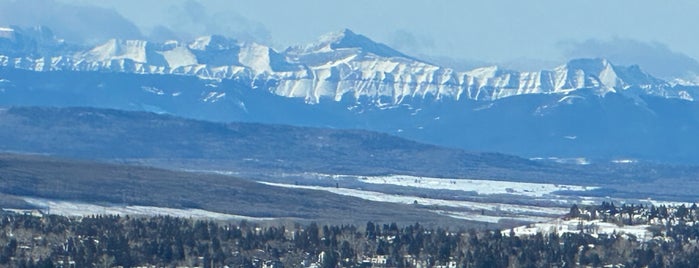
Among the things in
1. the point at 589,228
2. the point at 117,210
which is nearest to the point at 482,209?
the point at 117,210

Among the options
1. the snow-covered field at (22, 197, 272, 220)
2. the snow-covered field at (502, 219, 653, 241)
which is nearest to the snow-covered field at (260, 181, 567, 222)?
the snow-covered field at (22, 197, 272, 220)

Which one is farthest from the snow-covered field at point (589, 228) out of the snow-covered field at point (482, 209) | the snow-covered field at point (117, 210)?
the snow-covered field at point (482, 209)

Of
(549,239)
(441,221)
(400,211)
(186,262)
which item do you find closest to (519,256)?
(549,239)

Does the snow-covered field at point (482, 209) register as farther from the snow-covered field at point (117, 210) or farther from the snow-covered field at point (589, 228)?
the snow-covered field at point (589, 228)

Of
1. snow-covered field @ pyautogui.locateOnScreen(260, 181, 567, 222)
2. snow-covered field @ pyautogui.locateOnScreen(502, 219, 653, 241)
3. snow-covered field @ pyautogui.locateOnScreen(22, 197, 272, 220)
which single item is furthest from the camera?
snow-covered field @ pyautogui.locateOnScreen(260, 181, 567, 222)

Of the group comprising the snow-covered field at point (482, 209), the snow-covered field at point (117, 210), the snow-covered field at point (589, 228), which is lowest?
the snow-covered field at point (589, 228)

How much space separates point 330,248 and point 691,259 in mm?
16253

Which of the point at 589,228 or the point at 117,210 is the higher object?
the point at 117,210

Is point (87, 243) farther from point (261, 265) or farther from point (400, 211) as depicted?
point (400, 211)

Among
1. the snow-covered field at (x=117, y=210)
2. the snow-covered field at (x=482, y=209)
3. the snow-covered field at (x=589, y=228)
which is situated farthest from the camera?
the snow-covered field at (x=482, y=209)

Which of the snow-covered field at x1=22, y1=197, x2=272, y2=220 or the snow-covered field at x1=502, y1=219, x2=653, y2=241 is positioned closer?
the snow-covered field at x1=502, y1=219, x2=653, y2=241

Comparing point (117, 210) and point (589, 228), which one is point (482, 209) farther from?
point (589, 228)

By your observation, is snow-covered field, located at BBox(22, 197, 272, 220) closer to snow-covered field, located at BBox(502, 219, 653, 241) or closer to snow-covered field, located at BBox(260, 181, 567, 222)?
snow-covered field, located at BBox(260, 181, 567, 222)

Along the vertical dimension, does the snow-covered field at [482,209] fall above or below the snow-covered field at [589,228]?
above
